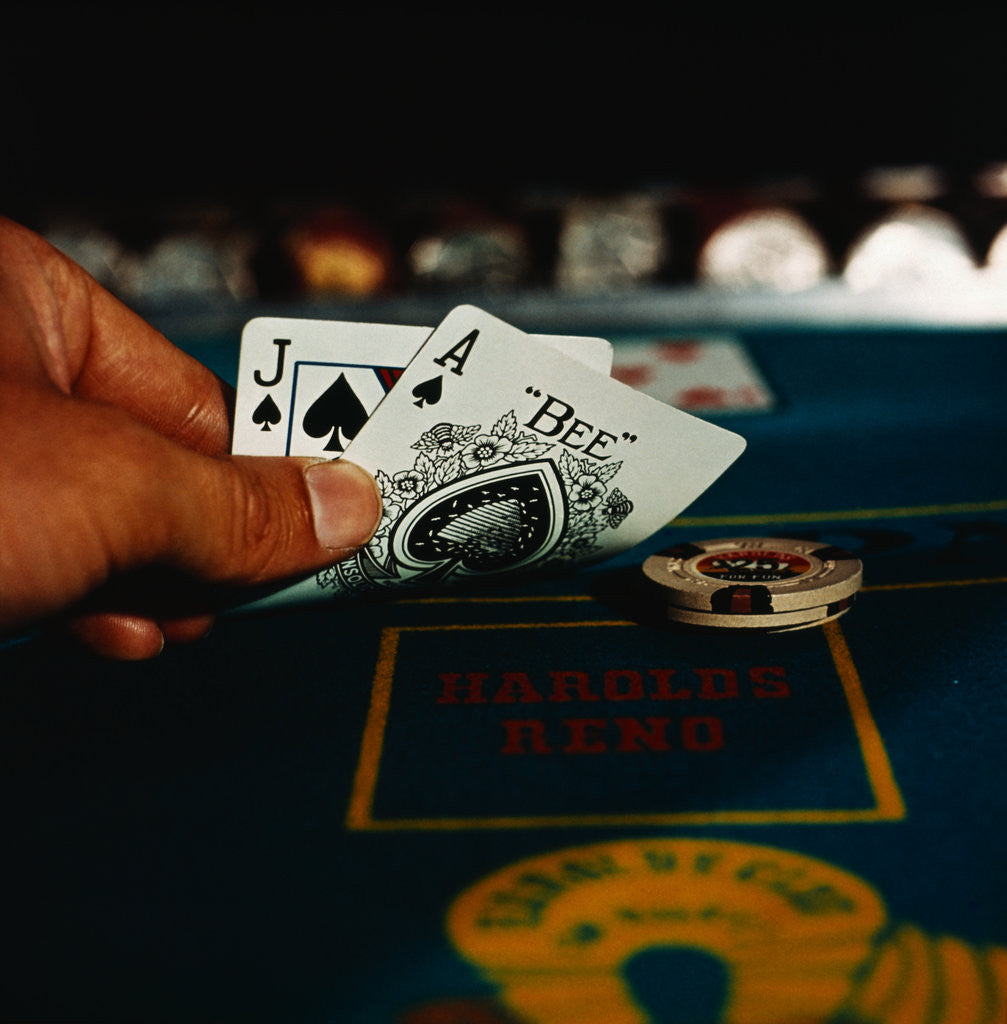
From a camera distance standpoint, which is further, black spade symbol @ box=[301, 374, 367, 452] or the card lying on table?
black spade symbol @ box=[301, 374, 367, 452]

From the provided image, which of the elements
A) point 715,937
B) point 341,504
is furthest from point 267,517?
point 715,937

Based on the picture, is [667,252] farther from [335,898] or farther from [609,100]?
[335,898]

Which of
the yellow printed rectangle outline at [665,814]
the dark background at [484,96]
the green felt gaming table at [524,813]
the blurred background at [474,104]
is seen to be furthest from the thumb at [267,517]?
the dark background at [484,96]

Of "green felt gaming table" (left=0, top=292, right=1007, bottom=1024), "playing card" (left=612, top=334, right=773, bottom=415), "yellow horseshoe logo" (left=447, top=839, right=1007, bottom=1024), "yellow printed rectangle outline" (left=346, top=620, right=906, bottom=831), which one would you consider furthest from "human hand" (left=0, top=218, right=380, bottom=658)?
"playing card" (left=612, top=334, right=773, bottom=415)

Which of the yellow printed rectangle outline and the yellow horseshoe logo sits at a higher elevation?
the yellow printed rectangle outline

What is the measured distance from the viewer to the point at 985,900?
2.86ft

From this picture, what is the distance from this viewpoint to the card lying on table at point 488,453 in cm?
149

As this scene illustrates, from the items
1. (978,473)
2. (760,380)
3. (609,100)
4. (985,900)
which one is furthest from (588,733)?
(609,100)

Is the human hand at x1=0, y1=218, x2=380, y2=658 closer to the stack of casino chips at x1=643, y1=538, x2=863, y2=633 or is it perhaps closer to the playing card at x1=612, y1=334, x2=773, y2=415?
the stack of casino chips at x1=643, y1=538, x2=863, y2=633

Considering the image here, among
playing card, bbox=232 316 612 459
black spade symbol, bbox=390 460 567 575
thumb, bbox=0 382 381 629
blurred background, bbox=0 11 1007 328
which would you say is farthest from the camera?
blurred background, bbox=0 11 1007 328

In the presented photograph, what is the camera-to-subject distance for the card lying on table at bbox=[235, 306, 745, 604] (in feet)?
4.89

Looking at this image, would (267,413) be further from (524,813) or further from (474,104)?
(474,104)

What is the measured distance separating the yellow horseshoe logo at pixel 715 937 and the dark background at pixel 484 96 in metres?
5.55

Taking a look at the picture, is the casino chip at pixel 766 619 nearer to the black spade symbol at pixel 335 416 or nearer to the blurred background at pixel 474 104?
the black spade symbol at pixel 335 416
